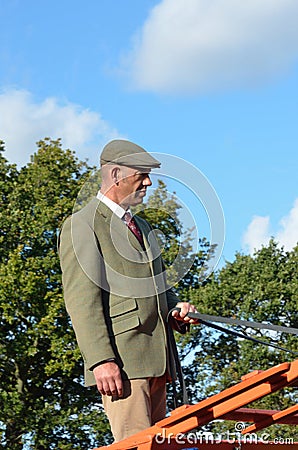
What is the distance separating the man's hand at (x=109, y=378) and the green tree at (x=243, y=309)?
31.3 ft

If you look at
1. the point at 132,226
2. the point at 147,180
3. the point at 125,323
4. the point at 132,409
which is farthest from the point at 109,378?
the point at 147,180

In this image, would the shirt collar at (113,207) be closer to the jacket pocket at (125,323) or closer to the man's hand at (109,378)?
the jacket pocket at (125,323)

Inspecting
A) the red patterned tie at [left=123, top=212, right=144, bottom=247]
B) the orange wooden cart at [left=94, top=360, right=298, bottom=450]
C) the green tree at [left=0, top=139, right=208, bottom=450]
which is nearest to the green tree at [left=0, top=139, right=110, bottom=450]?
the green tree at [left=0, top=139, right=208, bottom=450]

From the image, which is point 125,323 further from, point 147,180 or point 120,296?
point 147,180

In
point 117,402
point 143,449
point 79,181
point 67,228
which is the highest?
point 79,181

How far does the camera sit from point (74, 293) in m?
3.52

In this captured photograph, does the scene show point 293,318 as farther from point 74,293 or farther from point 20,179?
point 74,293

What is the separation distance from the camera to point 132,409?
340 cm

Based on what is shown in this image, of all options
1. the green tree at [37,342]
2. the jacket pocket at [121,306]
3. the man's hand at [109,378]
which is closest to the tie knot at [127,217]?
the jacket pocket at [121,306]

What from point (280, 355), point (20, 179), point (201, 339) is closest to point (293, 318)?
point (280, 355)

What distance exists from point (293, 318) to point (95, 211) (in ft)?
33.2

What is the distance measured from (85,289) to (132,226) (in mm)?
406

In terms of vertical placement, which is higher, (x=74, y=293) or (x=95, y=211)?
(x=95, y=211)

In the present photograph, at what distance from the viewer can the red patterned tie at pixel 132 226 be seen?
3.73 metres
